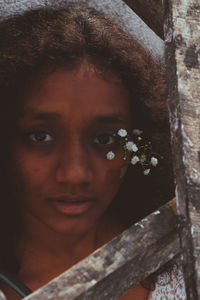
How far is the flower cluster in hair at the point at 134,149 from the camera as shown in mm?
A: 1291

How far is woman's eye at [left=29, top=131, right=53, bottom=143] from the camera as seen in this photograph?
1.23m

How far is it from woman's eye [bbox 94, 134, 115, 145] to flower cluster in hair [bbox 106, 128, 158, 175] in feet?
0.06

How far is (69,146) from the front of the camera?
3.86ft

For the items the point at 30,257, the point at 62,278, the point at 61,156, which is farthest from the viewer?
the point at 30,257

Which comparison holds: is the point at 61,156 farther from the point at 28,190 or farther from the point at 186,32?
the point at 186,32

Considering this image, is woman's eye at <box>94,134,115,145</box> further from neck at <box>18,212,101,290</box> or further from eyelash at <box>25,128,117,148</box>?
neck at <box>18,212,101,290</box>

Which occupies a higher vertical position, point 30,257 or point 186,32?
point 186,32

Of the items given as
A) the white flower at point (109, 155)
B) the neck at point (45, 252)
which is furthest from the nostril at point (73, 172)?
the neck at point (45, 252)

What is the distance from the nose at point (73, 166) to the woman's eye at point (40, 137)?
0.06 m

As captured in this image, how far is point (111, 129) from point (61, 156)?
0.57 ft

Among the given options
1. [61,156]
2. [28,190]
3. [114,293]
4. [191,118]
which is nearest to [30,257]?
[28,190]

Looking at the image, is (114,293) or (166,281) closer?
(114,293)

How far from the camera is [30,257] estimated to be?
1415 millimetres

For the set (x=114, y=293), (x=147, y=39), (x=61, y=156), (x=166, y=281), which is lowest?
(x=166, y=281)
